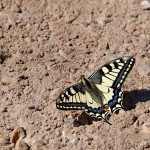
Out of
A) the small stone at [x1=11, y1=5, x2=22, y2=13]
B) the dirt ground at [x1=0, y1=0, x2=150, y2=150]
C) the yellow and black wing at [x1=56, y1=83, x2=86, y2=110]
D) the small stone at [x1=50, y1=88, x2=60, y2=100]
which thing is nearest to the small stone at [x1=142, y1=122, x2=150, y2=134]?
the dirt ground at [x1=0, y1=0, x2=150, y2=150]

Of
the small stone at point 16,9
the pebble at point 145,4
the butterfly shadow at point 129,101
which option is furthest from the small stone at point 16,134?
the pebble at point 145,4

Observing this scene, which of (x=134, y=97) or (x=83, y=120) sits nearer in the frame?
(x=83, y=120)

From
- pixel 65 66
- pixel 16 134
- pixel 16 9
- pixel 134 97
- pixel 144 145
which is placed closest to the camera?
pixel 144 145

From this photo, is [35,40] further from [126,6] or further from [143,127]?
[143,127]

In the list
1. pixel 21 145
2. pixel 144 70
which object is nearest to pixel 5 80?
pixel 21 145

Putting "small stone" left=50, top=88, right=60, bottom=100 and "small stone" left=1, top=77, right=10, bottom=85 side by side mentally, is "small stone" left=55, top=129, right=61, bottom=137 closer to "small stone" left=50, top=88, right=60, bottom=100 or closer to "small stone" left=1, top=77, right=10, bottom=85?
"small stone" left=50, top=88, right=60, bottom=100

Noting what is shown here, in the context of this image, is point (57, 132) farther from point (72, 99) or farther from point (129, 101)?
point (129, 101)

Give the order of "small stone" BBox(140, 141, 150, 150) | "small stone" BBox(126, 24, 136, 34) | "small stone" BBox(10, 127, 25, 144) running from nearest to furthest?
"small stone" BBox(140, 141, 150, 150) < "small stone" BBox(10, 127, 25, 144) < "small stone" BBox(126, 24, 136, 34)
